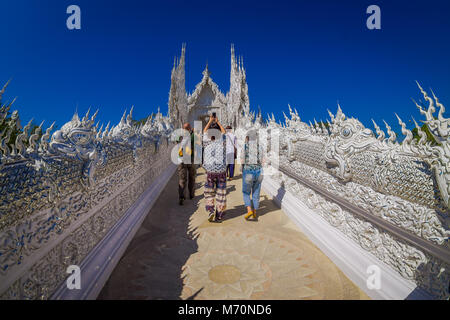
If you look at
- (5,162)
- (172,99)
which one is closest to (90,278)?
(5,162)

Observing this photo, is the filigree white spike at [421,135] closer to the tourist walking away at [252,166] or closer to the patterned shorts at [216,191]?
the tourist walking away at [252,166]

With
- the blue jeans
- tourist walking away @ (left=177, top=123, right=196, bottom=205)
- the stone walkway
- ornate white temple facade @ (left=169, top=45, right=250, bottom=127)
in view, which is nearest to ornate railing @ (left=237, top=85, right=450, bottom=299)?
the stone walkway

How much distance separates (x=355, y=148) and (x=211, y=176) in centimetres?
195

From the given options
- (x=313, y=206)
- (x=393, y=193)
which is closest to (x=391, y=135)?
(x=393, y=193)

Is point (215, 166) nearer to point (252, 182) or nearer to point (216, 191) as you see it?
point (216, 191)

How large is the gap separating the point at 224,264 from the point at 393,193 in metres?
1.71

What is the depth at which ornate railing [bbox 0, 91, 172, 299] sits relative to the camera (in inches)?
47.9

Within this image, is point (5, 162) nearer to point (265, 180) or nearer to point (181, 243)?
point (181, 243)

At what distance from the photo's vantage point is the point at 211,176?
3354mm

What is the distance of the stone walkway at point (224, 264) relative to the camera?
6.16ft

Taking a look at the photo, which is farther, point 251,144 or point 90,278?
point 251,144

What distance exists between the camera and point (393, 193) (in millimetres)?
1804

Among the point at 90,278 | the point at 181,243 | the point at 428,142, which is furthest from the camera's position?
the point at 181,243

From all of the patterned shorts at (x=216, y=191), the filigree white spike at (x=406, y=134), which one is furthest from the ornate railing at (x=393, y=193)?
the patterned shorts at (x=216, y=191)
